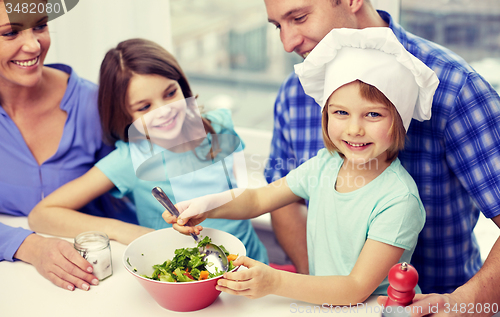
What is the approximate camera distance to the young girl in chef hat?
927 millimetres

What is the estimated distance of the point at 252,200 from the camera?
1.18m

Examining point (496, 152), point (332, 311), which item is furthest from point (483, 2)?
point (332, 311)

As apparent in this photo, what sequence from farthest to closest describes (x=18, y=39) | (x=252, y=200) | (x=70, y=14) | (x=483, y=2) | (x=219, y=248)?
1. (x=70, y=14)
2. (x=483, y=2)
3. (x=18, y=39)
4. (x=252, y=200)
5. (x=219, y=248)

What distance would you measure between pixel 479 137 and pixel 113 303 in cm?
95

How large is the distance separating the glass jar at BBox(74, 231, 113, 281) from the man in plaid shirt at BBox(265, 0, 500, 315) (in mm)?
652

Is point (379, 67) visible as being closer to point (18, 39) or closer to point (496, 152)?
point (496, 152)

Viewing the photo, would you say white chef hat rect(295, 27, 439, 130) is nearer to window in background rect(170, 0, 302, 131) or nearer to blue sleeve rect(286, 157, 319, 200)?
blue sleeve rect(286, 157, 319, 200)

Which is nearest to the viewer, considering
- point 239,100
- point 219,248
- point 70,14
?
point 219,248

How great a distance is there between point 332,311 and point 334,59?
1.77 ft

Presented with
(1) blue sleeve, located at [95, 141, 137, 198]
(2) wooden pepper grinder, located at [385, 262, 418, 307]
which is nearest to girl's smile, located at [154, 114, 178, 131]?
(1) blue sleeve, located at [95, 141, 137, 198]

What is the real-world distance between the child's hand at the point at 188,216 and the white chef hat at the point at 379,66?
1.25 ft

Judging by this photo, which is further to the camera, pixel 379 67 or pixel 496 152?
pixel 496 152

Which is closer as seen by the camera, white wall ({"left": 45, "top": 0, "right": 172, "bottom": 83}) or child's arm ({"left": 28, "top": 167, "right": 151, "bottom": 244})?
child's arm ({"left": 28, "top": 167, "right": 151, "bottom": 244})

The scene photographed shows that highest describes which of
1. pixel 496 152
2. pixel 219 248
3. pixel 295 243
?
pixel 496 152
